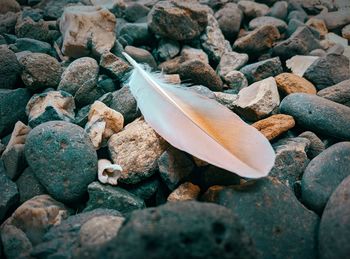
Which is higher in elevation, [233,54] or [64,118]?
[233,54]

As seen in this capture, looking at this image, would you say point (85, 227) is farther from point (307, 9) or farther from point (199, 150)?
point (307, 9)

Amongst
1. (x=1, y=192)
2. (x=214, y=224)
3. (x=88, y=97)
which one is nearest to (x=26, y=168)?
(x=1, y=192)

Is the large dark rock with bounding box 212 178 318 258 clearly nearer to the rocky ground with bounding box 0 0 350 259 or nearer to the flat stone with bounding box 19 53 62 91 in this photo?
the rocky ground with bounding box 0 0 350 259

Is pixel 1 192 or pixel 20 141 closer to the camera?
pixel 1 192

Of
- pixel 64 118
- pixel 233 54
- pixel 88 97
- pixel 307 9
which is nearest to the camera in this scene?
pixel 64 118

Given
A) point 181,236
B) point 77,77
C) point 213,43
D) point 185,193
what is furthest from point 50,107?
point 213,43

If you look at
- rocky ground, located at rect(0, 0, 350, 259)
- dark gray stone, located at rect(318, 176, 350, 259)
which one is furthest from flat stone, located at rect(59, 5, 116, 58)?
dark gray stone, located at rect(318, 176, 350, 259)

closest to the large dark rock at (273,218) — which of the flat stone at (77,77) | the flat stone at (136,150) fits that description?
the flat stone at (136,150)
